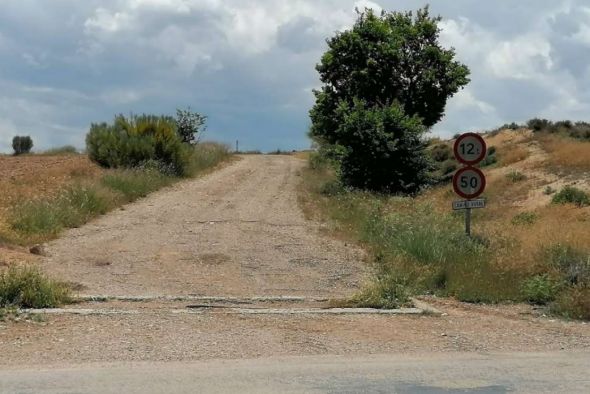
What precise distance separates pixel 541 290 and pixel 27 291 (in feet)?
23.5

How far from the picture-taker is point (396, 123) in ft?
101

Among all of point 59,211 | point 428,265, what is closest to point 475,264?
point 428,265

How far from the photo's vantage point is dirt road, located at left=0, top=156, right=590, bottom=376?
24.5 feet

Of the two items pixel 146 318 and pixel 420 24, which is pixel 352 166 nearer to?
pixel 420 24

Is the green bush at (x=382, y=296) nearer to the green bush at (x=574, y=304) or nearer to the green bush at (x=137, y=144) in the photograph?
the green bush at (x=574, y=304)

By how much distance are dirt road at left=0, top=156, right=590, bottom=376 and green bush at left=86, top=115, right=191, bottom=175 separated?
11.1m

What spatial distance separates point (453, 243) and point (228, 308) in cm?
496

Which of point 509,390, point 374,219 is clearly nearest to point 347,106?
point 374,219

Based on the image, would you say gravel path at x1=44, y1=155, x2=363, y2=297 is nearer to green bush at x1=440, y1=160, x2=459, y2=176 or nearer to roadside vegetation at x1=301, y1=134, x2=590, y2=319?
roadside vegetation at x1=301, y1=134, x2=590, y2=319

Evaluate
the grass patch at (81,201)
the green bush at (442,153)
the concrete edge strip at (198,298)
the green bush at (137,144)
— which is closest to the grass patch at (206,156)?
the green bush at (137,144)

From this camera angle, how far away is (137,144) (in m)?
31.4

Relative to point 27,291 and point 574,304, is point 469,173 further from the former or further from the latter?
point 27,291

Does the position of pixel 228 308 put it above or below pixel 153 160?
below

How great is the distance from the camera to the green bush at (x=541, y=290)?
10484 mm
